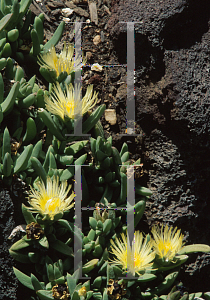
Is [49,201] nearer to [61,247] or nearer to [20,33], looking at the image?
[61,247]

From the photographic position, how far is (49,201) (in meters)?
1.39

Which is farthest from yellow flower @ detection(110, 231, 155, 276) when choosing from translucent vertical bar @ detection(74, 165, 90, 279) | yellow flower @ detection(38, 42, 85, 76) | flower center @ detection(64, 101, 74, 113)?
yellow flower @ detection(38, 42, 85, 76)

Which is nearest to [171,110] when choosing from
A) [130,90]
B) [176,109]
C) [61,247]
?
[176,109]

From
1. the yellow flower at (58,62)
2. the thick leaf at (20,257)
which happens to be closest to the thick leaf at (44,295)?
the thick leaf at (20,257)

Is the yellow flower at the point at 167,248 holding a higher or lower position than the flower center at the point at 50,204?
lower

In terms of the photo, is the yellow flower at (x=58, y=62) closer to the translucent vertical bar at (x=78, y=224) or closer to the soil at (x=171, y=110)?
the soil at (x=171, y=110)

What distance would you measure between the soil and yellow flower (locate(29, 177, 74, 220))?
1.61ft

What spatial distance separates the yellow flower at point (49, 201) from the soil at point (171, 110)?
0.49 metres

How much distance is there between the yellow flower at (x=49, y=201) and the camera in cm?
138

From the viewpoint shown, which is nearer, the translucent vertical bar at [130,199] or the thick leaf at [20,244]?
the thick leaf at [20,244]

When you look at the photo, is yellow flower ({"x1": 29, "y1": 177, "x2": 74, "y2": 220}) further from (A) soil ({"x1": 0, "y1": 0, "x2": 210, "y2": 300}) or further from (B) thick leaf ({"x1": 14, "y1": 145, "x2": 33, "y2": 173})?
(A) soil ({"x1": 0, "y1": 0, "x2": 210, "y2": 300})

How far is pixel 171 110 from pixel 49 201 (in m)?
0.77

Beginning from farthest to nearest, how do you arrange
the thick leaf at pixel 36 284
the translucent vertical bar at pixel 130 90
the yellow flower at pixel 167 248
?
1. the translucent vertical bar at pixel 130 90
2. the yellow flower at pixel 167 248
3. the thick leaf at pixel 36 284

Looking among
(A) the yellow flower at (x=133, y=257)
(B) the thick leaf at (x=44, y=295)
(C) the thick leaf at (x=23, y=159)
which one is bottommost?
(B) the thick leaf at (x=44, y=295)
